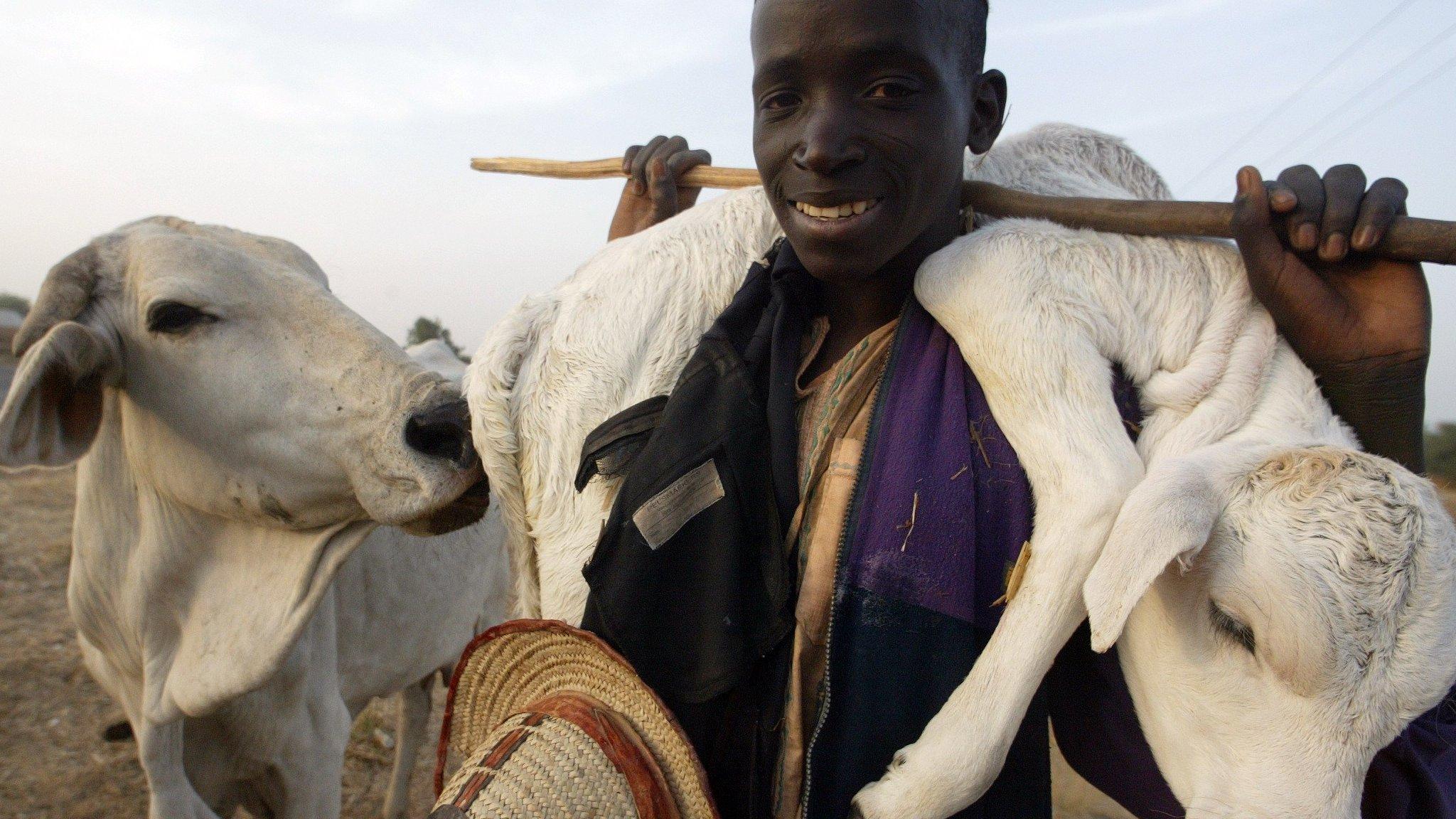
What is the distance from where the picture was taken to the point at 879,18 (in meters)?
1.28

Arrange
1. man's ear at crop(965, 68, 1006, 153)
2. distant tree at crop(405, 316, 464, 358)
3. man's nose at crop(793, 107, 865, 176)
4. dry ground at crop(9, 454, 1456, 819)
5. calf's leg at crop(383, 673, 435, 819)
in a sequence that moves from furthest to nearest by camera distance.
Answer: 1. distant tree at crop(405, 316, 464, 358)
2. calf's leg at crop(383, 673, 435, 819)
3. dry ground at crop(9, 454, 1456, 819)
4. man's ear at crop(965, 68, 1006, 153)
5. man's nose at crop(793, 107, 865, 176)

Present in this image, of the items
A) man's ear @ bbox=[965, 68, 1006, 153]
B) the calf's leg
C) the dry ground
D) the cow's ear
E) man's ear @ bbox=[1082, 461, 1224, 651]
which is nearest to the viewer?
man's ear @ bbox=[1082, 461, 1224, 651]

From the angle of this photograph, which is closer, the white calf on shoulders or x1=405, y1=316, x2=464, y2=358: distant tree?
the white calf on shoulders

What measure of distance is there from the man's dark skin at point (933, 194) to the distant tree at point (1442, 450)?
14010mm

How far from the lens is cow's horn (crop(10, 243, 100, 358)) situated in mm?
2176

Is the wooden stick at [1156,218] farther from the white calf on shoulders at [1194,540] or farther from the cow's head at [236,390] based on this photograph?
the cow's head at [236,390]

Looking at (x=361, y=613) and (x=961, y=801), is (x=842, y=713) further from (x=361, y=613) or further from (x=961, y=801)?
(x=361, y=613)

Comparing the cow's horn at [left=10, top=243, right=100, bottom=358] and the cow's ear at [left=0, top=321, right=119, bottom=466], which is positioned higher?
the cow's horn at [left=10, top=243, right=100, bottom=358]

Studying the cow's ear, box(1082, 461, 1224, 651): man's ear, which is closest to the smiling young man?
box(1082, 461, 1224, 651): man's ear

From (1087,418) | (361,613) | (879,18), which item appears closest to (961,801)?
(1087,418)

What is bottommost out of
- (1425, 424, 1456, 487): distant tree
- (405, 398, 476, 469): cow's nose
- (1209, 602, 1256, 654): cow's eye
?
(1425, 424, 1456, 487): distant tree

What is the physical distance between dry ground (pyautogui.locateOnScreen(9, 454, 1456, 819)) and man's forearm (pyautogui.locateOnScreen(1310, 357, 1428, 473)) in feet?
15.3

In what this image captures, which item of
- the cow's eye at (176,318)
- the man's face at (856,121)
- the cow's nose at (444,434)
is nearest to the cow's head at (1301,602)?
the man's face at (856,121)

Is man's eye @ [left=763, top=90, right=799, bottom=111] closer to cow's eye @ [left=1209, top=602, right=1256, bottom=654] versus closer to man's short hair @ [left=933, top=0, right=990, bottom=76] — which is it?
man's short hair @ [left=933, top=0, right=990, bottom=76]
